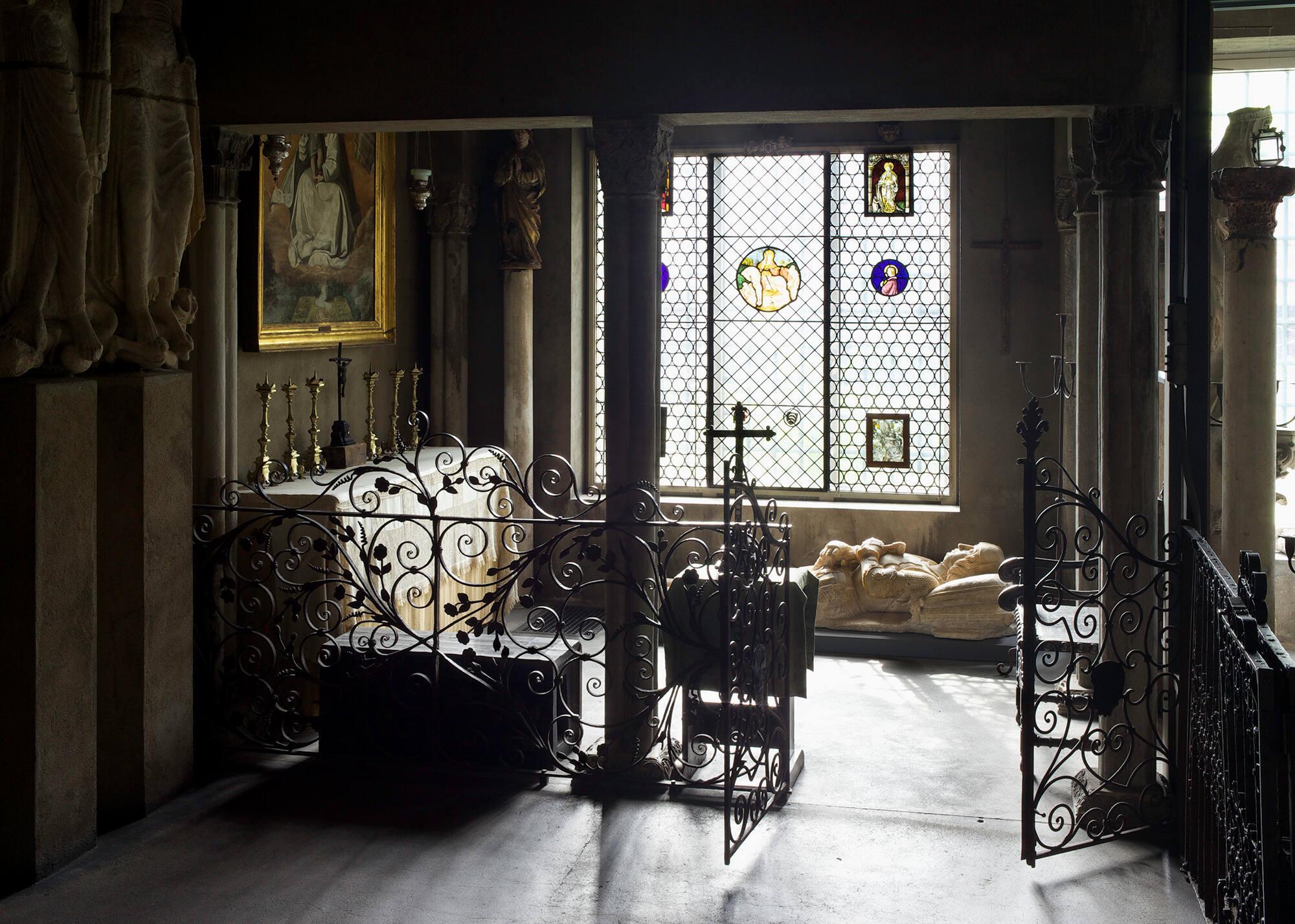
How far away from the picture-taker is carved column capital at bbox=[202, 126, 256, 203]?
247 inches

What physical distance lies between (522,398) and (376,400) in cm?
118

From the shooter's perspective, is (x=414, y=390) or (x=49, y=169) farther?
(x=414, y=390)

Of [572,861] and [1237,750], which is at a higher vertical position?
[1237,750]

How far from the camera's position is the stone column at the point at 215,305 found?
6.36 m

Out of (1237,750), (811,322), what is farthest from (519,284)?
(1237,750)

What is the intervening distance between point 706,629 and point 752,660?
65 cm

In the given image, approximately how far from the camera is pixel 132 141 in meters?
5.47

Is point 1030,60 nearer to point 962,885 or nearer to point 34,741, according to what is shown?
point 962,885

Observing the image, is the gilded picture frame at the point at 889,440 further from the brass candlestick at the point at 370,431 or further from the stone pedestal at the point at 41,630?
the stone pedestal at the point at 41,630

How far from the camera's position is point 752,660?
17.8 feet

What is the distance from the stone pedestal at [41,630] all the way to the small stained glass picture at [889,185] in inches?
279

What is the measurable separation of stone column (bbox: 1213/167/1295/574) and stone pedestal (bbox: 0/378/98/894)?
6.15 meters

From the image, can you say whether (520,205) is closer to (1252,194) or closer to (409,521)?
(409,521)

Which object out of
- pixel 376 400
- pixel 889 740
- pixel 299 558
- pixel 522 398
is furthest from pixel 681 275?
pixel 299 558
